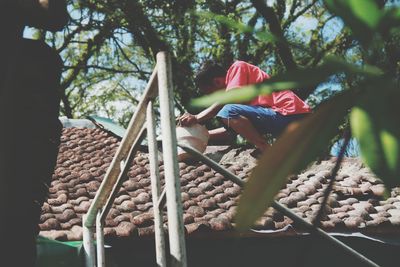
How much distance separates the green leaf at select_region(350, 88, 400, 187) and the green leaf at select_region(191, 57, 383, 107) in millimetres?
29

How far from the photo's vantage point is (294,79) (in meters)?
0.52

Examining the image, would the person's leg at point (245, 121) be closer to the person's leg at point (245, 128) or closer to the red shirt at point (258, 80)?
the person's leg at point (245, 128)

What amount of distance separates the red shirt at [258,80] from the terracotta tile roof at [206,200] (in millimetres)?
1071

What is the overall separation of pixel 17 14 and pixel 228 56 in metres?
12.6

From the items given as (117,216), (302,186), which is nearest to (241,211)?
(117,216)

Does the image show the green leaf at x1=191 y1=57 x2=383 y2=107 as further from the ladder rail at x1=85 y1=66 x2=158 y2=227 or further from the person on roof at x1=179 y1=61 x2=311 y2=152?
the person on roof at x1=179 y1=61 x2=311 y2=152

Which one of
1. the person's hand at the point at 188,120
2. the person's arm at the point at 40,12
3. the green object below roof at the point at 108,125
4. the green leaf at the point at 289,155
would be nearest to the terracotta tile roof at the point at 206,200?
the person's hand at the point at 188,120

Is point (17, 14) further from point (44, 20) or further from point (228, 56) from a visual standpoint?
point (228, 56)

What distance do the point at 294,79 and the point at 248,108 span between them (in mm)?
3910

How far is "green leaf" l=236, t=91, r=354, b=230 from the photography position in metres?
0.52

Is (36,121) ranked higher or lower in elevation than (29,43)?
lower

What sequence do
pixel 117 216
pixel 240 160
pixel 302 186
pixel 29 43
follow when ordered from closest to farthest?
1. pixel 29 43
2. pixel 117 216
3. pixel 302 186
4. pixel 240 160

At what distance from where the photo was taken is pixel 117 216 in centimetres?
573

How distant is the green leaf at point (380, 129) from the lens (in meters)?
0.48
